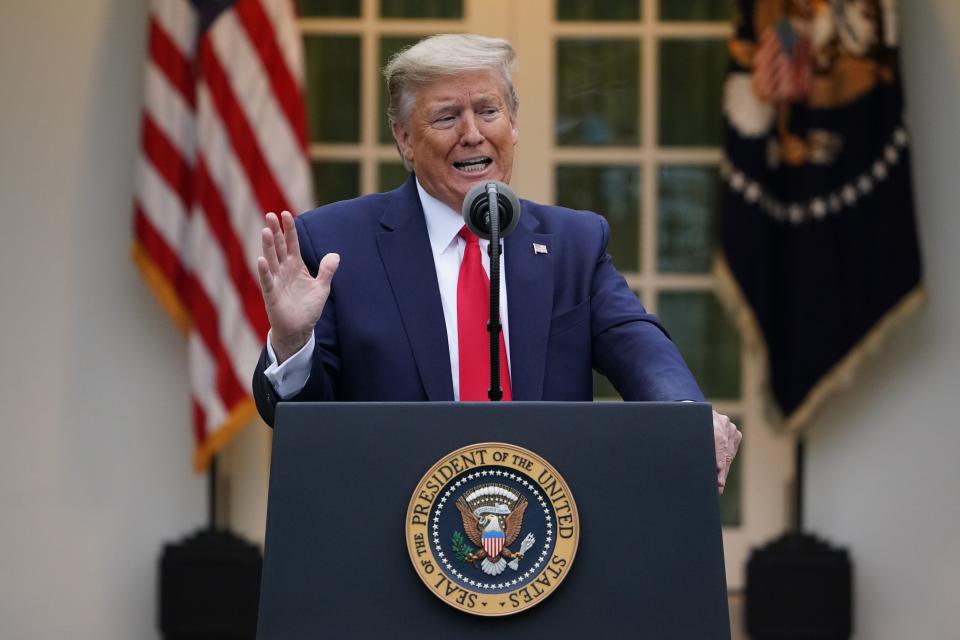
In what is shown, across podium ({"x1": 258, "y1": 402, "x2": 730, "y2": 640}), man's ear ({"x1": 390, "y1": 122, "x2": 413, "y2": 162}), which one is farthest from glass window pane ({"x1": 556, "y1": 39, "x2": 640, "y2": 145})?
podium ({"x1": 258, "y1": 402, "x2": 730, "y2": 640})

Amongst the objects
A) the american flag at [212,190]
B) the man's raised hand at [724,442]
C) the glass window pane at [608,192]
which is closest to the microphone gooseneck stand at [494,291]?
Answer: the man's raised hand at [724,442]

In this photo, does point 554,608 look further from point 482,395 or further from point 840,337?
point 840,337

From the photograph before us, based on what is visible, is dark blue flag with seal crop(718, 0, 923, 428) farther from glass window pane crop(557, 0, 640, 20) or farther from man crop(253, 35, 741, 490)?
man crop(253, 35, 741, 490)

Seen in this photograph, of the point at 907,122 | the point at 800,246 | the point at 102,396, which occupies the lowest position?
the point at 102,396

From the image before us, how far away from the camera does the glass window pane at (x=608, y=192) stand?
4.83 m

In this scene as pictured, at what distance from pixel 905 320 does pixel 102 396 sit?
2.58m

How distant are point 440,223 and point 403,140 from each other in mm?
156

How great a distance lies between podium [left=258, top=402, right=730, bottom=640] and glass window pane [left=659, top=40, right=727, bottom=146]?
10.9 ft

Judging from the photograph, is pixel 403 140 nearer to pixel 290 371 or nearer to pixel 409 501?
pixel 290 371

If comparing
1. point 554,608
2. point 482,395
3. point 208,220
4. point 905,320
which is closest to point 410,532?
point 554,608

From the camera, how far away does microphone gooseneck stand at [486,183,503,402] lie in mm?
1725

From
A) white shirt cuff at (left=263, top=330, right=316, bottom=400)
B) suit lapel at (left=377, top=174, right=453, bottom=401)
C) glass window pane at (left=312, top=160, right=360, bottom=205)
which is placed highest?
glass window pane at (left=312, top=160, right=360, bottom=205)

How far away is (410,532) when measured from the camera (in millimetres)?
1551

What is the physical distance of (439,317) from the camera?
209 centimetres
